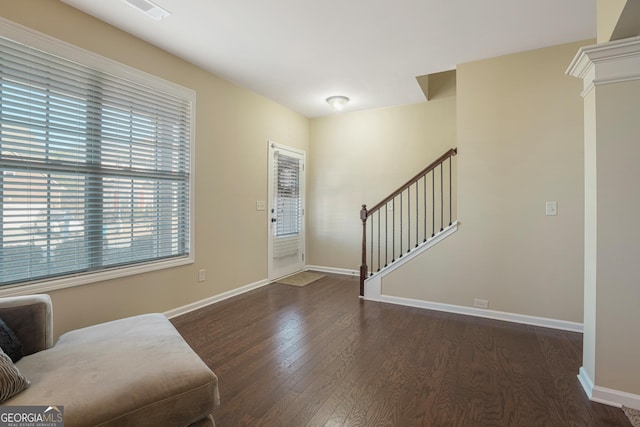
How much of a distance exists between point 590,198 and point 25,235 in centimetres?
395

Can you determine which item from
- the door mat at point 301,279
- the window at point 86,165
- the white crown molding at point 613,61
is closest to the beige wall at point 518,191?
the white crown molding at point 613,61

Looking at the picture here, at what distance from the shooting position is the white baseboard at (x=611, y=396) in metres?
1.77

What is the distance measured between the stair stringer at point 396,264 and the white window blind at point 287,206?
1.62 metres

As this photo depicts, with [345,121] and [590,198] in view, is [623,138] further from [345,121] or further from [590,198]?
[345,121]

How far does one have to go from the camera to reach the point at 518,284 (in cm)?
307

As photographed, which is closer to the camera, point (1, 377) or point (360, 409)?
point (1, 377)

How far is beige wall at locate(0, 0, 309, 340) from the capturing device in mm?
2396

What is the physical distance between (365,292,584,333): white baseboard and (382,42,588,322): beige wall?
0.05 m

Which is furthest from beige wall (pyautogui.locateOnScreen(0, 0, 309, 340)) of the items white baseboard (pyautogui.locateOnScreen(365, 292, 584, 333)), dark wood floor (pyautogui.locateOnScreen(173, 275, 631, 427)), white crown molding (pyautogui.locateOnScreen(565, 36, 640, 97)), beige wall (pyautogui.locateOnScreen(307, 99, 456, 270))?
white crown molding (pyautogui.locateOnScreen(565, 36, 640, 97))

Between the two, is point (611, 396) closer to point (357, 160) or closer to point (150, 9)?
point (357, 160)

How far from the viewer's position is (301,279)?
477 centimetres

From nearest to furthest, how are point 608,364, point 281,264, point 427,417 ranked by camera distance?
point 427,417 < point 608,364 < point 281,264

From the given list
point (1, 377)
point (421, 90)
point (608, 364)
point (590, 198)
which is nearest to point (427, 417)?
point (608, 364)

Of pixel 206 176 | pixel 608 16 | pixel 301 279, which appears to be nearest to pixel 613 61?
pixel 608 16
